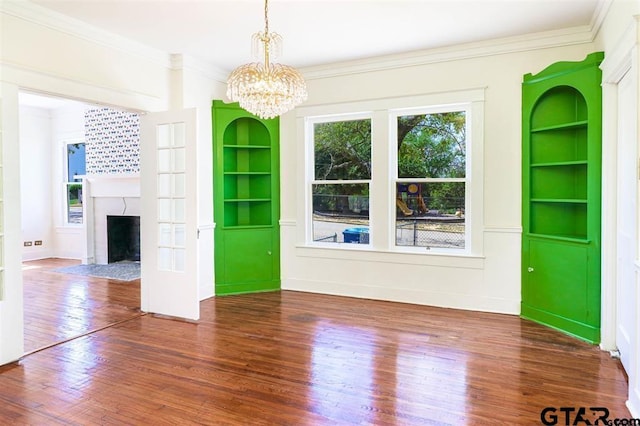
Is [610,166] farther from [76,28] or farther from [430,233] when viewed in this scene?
[76,28]

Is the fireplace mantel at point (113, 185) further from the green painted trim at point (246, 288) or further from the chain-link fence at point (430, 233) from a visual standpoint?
the chain-link fence at point (430, 233)

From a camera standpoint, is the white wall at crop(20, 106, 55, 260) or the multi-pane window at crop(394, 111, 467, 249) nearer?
the multi-pane window at crop(394, 111, 467, 249)

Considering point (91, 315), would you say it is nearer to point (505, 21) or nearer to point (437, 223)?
point (437, 223)

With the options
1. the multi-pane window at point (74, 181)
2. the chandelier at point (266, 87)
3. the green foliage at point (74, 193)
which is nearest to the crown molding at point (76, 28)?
the chandelier at point (266, 87)

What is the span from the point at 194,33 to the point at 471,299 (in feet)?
13.5

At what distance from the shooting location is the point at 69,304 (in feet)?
16.3

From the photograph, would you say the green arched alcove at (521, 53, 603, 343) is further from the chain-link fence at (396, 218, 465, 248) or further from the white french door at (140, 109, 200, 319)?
the white french door at (140, 109, 200, 319)

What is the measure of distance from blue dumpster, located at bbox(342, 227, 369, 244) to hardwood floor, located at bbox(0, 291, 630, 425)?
1195 mm

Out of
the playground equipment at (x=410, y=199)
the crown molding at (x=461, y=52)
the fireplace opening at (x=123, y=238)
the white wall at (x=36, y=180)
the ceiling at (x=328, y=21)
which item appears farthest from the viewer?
the white wall at (x=36, y=180)

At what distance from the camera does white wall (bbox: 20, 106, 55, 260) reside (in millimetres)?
8234

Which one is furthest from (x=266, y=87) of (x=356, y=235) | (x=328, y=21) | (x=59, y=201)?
(x=59, y=201)

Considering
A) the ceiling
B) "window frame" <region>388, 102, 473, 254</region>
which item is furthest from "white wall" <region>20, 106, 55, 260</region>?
"window frame" <region>388, 102, 473, 254</region>

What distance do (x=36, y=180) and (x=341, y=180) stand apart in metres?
6.86

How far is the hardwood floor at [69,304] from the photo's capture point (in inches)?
158
